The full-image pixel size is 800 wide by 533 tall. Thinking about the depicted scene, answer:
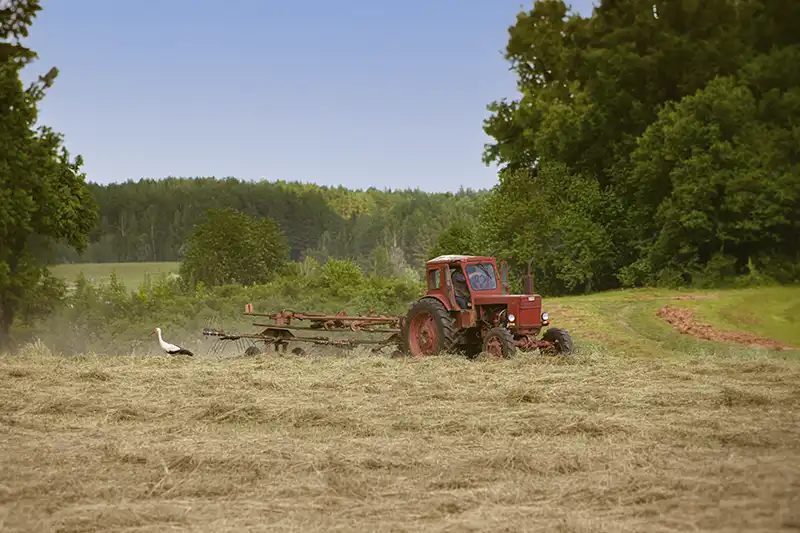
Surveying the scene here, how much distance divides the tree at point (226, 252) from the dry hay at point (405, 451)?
88.2ft

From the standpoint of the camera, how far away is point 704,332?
20203mm

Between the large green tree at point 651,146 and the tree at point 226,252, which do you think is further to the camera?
the tree at point 226,252

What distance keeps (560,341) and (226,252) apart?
2712 cm

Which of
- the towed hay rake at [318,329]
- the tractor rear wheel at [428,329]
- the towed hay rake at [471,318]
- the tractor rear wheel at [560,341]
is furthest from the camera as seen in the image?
the towed hay rake at [318,329]

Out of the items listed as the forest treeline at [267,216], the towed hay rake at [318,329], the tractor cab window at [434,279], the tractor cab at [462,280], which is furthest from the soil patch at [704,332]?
the forest treeline at [267,216]

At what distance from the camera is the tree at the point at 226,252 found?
4022 cm

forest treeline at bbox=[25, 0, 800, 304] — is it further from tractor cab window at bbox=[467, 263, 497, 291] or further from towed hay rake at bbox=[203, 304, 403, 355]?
tractor cab window at bbox=[467, 263, 497, 291]

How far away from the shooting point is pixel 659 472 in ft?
22.9

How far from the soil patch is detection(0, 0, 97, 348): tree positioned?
574 inches

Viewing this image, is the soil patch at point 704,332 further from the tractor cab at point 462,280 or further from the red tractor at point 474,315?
the tractor cab at point 462,280

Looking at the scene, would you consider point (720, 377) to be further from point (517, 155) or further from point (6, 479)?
point (517, 155)

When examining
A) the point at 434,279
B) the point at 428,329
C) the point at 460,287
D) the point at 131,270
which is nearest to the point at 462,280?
the point at 460,287

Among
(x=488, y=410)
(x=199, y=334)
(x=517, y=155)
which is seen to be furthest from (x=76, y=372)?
(x=517, y=155)

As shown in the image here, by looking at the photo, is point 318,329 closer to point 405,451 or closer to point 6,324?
point 405,451
